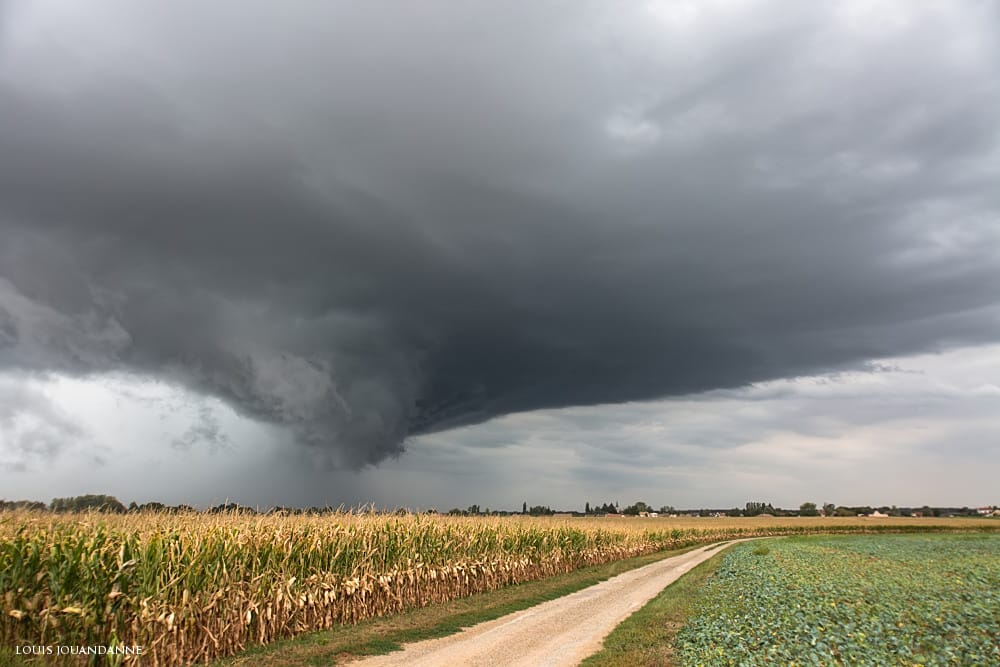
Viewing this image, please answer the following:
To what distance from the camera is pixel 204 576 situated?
14.6 metres

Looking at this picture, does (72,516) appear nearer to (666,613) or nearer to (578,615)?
(578,615)

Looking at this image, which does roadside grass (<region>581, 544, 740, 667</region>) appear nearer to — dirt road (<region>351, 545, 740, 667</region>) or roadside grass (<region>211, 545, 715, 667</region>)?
dirt road (<region>351, 545, 740, 667</region>)

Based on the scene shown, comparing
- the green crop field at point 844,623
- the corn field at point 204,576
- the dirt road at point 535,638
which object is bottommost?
the dirt road at point 535,638

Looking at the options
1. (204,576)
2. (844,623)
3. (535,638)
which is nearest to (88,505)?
(204,576)

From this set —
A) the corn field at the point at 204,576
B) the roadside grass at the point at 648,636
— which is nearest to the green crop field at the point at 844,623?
the roadside grass at the point at 648,636

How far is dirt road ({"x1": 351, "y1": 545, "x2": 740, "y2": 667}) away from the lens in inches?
561

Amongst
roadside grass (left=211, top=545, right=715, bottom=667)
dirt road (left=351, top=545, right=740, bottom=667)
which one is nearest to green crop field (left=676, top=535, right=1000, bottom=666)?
dirt road (left=351, top=545, right=740, bottom=667)

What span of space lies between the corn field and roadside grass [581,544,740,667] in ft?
27.6

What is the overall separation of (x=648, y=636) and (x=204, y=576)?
1250cm

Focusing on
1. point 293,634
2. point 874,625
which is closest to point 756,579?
point 874,625

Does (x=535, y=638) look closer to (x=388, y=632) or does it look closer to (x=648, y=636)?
(x=648, y=636)

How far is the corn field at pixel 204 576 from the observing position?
12.4 metres

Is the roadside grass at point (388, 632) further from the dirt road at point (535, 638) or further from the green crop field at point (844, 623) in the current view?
the green crop field at point (844, 623)

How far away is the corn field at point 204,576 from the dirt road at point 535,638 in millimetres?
3744
